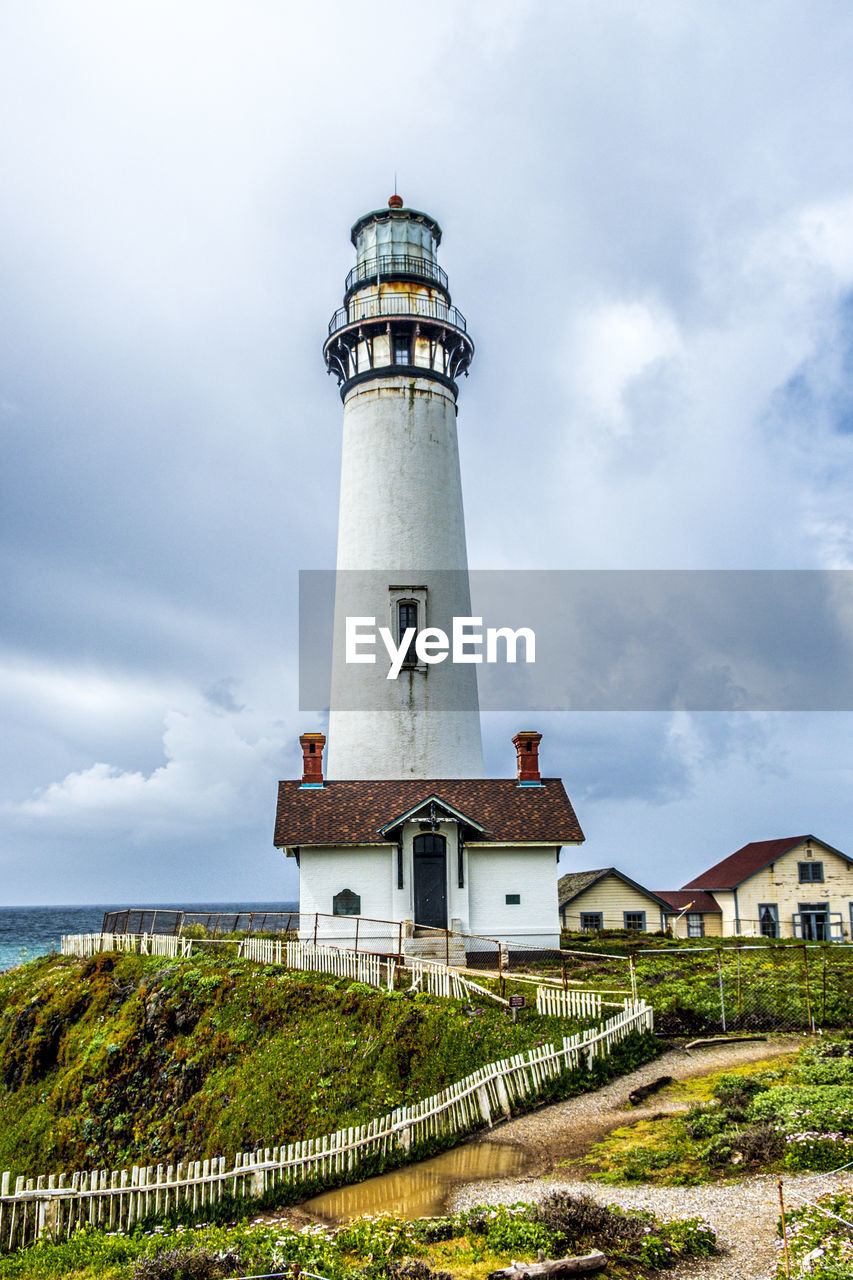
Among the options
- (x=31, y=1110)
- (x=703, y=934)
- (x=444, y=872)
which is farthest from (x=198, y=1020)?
(x=703, y=934)

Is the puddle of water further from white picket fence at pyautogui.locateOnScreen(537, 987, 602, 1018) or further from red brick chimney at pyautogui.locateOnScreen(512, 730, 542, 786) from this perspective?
red brick chimney at pyautogui.locateOnScreen(512, 730, 542, 786)

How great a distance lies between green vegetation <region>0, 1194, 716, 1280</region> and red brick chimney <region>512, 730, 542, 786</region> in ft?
64.4

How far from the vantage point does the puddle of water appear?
1236 cm

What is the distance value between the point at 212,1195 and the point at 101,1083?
1044 cm

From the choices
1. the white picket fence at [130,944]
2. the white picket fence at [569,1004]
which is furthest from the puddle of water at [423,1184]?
the white picket fence at [130,944]

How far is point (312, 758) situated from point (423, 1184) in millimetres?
17874

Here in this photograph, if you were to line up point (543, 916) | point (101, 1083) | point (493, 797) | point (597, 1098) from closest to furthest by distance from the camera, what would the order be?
1. point (597, 1098)
2. point (101, 1083)
3. point (543, 916)
4. point (493, 797)

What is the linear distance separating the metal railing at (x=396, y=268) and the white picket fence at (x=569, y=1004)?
25919mm

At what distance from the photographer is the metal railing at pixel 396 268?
3534cm

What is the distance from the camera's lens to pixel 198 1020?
2241 centimetres

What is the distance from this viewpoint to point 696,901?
4203cm

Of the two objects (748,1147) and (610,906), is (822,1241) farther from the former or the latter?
(610,906)

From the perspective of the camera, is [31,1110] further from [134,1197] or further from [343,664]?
[343,664]

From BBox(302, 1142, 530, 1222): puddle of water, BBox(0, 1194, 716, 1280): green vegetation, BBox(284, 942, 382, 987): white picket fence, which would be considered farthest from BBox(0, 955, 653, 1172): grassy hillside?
BBox(0, 1194, 716, 1280): green vegetation
